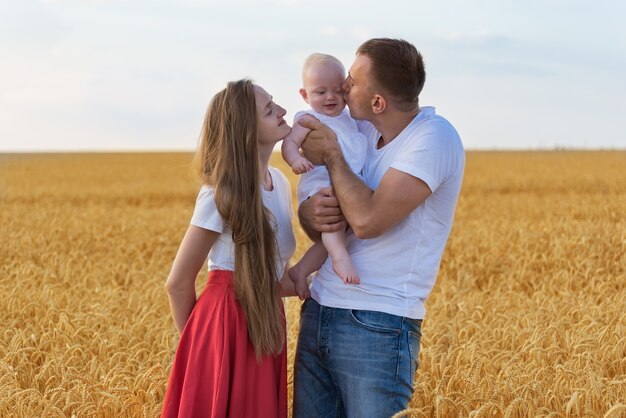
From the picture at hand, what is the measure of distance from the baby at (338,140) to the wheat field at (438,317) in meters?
0.67

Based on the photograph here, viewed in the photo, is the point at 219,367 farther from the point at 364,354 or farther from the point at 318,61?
the point at 318,61

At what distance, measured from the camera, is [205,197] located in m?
3.23

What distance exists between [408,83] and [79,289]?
224 inches

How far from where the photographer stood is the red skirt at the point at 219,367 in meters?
3.28

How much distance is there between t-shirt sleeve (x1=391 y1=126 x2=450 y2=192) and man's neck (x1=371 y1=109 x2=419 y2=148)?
11cm

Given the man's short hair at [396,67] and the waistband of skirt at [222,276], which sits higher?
the man's short hair at [396,67]

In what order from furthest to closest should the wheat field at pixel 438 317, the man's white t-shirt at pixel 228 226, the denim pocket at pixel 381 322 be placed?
the wheat field at pixel 438 317
the man's white t-shirt at pixel 228 226
the denim pocket at pixel 381 322

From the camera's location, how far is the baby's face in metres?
3.51

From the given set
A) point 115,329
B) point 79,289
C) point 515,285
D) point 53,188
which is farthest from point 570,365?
point 53,188

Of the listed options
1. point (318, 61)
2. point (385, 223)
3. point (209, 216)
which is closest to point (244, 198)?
point (209, 216)

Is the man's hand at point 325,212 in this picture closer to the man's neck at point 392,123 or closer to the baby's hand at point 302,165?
the baby's hand at point 302,165

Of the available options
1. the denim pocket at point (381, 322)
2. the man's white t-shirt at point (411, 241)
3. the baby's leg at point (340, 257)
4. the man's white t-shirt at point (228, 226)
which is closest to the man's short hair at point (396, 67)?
the man's white t-shirt at point (411, 241)

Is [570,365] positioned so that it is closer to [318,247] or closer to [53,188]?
[318,247]

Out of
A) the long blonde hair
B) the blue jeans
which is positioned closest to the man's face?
the long blonde hair
